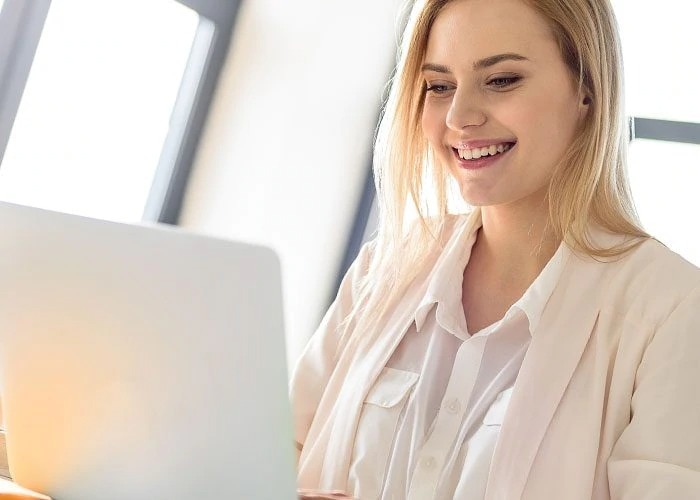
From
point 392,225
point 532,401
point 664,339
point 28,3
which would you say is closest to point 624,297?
point 664,339

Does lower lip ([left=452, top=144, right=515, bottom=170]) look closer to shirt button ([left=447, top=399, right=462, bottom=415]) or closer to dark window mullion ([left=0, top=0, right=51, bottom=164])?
shirt button ([left=447, top=399, right=462, bottom=415])

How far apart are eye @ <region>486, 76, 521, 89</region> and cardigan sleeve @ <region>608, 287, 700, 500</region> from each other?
1.45 ft

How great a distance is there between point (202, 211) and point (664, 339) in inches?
62.3

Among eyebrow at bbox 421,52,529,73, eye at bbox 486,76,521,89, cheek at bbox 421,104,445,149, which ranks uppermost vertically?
eyebrow at bbox 421,52,529,73

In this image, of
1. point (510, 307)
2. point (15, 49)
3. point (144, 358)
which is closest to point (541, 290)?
point (510, 307)

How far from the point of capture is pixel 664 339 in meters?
1.32

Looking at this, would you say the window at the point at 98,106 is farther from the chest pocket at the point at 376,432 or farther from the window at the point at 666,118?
the window at the point at 666,118

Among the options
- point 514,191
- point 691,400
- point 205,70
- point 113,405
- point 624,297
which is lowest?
point 113,405

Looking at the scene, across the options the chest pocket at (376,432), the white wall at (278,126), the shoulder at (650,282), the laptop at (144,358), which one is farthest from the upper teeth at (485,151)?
the white wall at (278,126)

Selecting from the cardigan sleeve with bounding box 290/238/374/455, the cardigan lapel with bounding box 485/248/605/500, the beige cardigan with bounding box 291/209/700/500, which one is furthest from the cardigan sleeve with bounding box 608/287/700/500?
the cardigan sleeve with bounding box 290/238/374/455

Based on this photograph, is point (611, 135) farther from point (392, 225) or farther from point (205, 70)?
point (205, 70)

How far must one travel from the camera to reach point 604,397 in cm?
136

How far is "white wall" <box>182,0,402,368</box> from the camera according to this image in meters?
2.60

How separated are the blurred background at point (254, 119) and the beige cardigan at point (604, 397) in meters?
1.18
